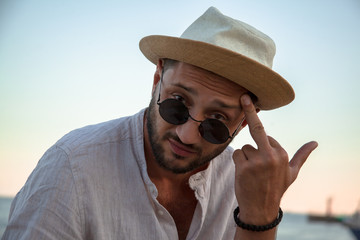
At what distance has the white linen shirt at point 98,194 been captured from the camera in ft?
6.77

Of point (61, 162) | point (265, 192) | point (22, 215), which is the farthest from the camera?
point (265, 192)

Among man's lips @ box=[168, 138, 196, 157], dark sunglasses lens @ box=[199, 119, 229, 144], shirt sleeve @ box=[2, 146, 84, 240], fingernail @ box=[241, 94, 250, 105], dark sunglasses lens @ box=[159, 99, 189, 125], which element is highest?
fingernail @ box=[241, 94, 250, 105]

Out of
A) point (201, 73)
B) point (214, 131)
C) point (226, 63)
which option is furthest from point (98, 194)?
point (226, 63)

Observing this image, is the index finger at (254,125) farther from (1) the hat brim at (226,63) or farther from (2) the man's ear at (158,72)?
Result: (2) the man's ear at (158,72)

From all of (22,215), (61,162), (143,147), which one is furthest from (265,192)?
(22,215)

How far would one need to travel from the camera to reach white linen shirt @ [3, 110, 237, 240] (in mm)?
2064

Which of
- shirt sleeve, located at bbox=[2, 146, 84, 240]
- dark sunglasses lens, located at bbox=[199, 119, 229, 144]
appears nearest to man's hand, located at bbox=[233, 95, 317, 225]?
dark sunglasses lens, located at bbox=[199, 119, 229, 144]

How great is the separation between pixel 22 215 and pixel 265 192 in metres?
1.32

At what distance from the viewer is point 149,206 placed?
246cm

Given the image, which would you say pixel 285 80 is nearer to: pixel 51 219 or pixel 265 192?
pixel 265 192

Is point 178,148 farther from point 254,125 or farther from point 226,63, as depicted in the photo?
point 226,63

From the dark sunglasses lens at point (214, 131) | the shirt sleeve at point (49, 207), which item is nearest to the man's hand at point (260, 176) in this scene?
the dark sunglasses lens at point (214, 131)

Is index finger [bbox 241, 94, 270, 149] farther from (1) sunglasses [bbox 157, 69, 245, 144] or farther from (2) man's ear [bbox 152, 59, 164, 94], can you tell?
(2) man's ear [bbox 152, 59, 164, 94]

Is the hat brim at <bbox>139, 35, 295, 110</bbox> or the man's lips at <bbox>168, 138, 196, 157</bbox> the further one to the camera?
the man's lips at <bbox>168, 138, 196, 157</bbox>
